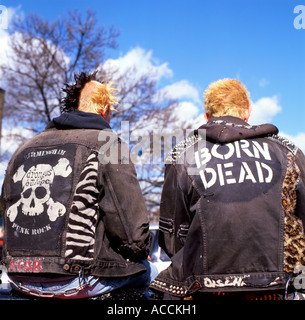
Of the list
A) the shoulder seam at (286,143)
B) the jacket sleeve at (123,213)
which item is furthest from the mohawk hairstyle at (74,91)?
the shoulder seam at (286,143)

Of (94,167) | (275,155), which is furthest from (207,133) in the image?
(94,167)

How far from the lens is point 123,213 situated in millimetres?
2639

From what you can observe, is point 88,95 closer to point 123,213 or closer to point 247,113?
point 123,213

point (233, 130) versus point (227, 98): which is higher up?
point (227, 98)

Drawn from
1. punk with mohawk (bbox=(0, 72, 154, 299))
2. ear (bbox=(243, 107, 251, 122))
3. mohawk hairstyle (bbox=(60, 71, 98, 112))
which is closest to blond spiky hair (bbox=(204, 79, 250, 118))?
ear (bbox=(243, 107, 251, 122))

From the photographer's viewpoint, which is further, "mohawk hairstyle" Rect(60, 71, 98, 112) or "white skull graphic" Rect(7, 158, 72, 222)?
"mohawk hairstyle" Rect(60, 71, 98, 112)

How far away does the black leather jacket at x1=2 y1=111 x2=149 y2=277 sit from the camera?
102 inches

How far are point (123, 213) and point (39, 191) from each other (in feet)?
1.97

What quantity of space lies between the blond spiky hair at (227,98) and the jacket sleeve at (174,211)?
0.57 meters

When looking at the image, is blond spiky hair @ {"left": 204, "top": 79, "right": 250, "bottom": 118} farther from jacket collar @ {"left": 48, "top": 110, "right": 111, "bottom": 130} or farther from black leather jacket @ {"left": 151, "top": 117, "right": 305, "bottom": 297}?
jacket collar @ {"left": 48, "top": 110, "right": 111, "bottom": 130}

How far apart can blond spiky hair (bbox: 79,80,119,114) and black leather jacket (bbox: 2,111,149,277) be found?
1.32 feet

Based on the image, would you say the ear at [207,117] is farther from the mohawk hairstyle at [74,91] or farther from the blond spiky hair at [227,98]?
the mohawk hairstyle at [74,91]

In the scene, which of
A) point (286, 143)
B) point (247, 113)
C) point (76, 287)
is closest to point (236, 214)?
point (286, 143)

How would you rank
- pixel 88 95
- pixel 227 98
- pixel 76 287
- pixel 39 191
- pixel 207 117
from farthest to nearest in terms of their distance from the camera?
pixel 88 95, pixel 207 117, pixel 227 98, pixel 39 191, pixel 76 287
